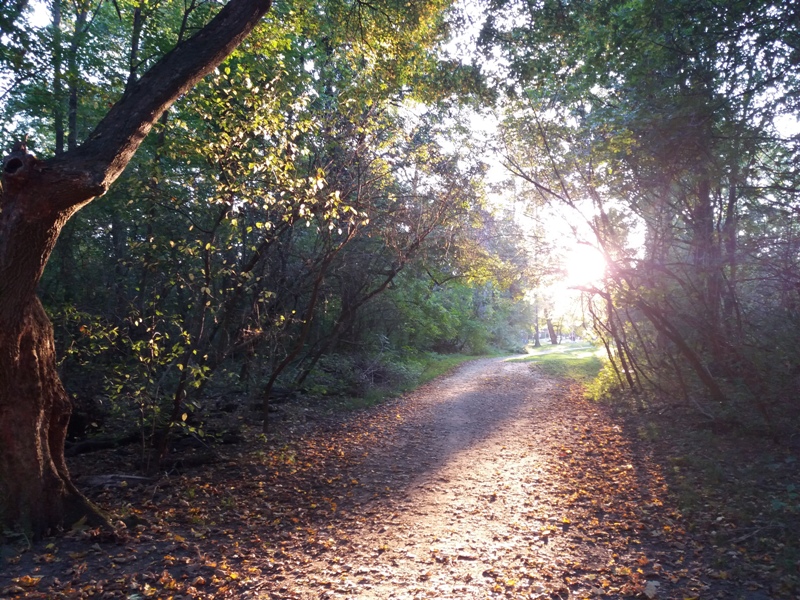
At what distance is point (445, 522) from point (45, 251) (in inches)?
200

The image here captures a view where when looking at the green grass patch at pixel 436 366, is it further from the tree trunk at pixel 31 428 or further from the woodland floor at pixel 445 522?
the tree trunk at pixel 31 428

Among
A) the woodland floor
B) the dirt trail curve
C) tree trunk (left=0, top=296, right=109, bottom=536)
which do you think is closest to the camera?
tree trunk (left=0, top=296, right=109, bottom=536)

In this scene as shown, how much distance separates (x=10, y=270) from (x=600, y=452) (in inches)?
356

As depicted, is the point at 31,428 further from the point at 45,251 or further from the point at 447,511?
the point at 447,511

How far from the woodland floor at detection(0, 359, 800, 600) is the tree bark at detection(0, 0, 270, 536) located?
1.41 feet

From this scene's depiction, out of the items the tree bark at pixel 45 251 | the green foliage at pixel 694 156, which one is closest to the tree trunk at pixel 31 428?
the tree bark at pixel 45 251

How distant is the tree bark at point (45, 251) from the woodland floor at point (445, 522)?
43cm

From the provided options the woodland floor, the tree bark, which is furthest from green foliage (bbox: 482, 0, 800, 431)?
the tree bark

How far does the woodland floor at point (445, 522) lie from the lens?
4.52 metres

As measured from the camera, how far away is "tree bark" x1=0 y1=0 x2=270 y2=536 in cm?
416

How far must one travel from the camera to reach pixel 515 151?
1309 cm

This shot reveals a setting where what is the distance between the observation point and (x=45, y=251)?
4391mm

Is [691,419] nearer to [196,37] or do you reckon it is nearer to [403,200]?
[403,200]

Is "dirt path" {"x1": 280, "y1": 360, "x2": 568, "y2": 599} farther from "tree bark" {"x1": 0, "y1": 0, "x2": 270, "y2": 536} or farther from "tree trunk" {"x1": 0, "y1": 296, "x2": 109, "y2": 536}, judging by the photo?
"tree bark" {"x1": 0, "y1": 0, "x2": 270, "y2": 536}
